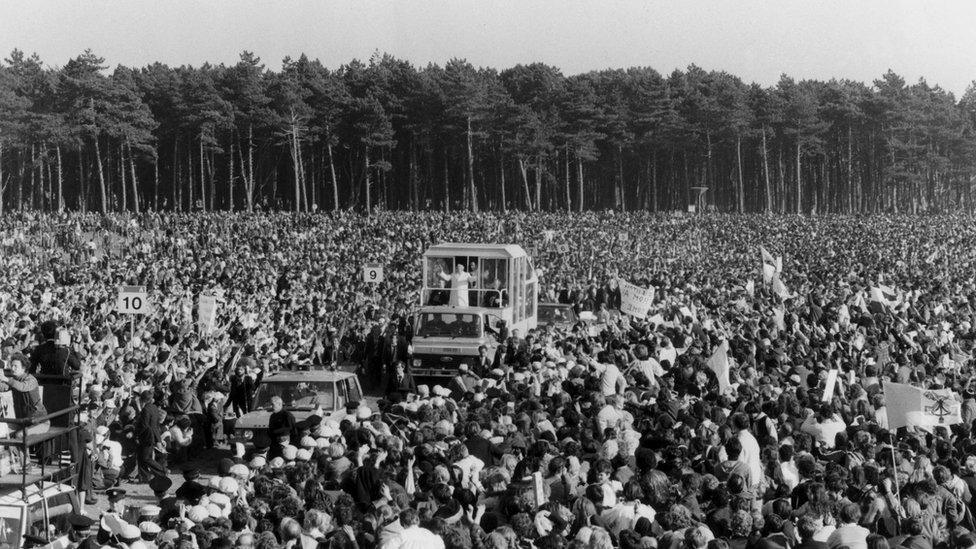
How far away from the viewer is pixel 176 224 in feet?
171

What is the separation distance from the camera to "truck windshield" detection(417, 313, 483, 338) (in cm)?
2522

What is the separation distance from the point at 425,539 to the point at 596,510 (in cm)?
160

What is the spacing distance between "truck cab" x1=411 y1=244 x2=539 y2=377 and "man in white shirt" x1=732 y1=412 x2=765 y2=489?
11.9 meters

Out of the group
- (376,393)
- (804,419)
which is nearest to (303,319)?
(376,393)

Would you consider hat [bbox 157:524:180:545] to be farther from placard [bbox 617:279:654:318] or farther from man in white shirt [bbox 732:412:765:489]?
placard [bbox 617:279:654:318]

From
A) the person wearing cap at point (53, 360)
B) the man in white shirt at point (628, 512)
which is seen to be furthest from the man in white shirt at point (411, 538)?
the person wearing cap at point (53, 360)

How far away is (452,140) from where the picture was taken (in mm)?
91562

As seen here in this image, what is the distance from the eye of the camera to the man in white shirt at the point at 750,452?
12.1 metres

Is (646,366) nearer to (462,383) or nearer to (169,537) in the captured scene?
(462,383)

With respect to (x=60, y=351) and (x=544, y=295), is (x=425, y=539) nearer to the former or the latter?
(x=60, y=351)

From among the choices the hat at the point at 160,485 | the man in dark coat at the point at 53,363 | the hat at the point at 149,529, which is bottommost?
the hat at the point at 160,485

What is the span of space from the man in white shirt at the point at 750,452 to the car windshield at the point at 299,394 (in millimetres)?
7062

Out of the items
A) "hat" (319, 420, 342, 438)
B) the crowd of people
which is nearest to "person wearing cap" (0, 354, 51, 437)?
the crowd of people

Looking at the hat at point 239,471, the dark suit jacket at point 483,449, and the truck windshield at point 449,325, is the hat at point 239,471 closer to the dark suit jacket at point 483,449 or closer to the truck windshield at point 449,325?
the dark suit jacket at point 483,449
